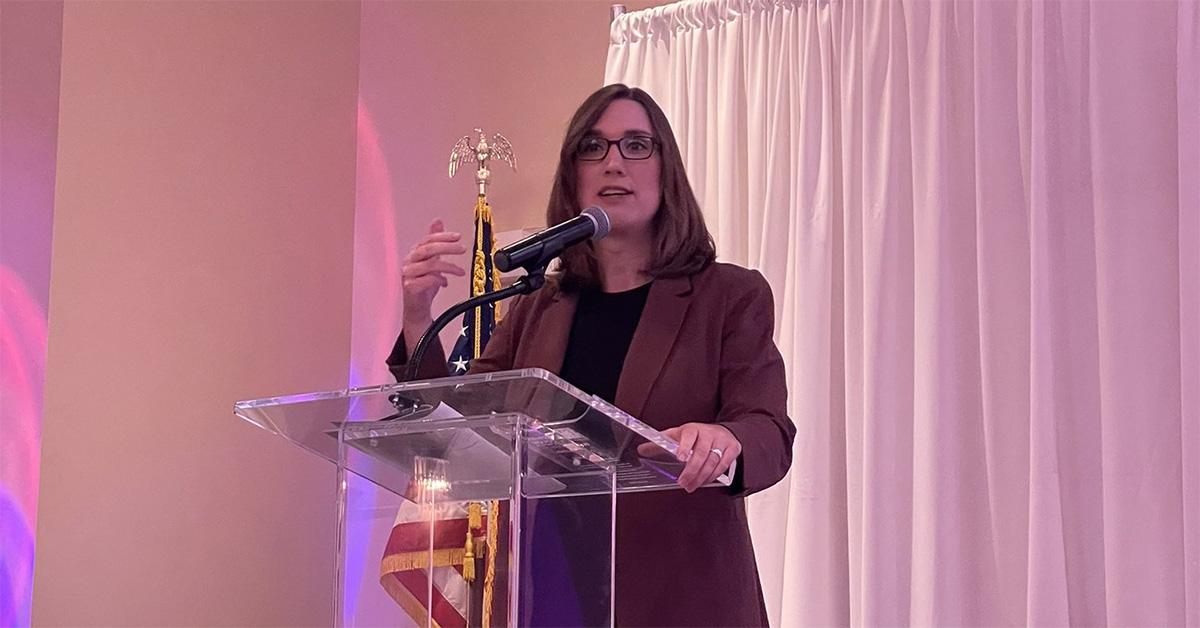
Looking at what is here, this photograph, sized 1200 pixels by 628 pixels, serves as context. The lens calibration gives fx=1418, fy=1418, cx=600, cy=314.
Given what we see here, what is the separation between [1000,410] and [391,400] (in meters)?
A: 2.22

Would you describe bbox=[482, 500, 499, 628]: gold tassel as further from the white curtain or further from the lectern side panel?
the white curtain

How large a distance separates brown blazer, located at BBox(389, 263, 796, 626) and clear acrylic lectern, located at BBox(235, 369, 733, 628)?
1.14 ft

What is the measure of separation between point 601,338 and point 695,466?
62cm

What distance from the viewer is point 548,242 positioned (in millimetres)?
1854

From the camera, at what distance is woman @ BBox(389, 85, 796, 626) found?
2.12 m

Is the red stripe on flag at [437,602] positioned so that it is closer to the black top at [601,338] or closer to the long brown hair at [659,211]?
the black top at [601,338]

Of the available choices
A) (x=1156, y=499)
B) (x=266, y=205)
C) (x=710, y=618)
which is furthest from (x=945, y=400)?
(x=266, y=205)

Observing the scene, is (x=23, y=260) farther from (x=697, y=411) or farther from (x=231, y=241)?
(x=697, y=411)

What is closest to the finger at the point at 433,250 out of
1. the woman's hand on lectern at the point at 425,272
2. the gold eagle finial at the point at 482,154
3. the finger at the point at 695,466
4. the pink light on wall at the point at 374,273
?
the woman's hand on lectern at the point at 425,272

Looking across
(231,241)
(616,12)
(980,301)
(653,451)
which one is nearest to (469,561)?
(653,451)

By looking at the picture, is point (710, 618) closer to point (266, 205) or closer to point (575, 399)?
point (575, 399)

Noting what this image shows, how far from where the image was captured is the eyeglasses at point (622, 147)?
2506 millimetres

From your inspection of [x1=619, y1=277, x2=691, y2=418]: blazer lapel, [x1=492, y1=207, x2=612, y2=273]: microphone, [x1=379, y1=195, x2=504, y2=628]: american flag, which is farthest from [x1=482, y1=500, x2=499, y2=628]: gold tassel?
[x1=619, y1=277, x2=691, y2=418]: blazer lapel

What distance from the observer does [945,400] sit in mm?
3602
